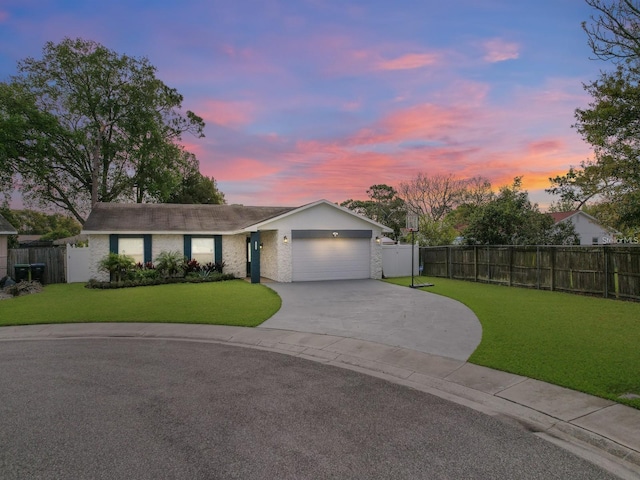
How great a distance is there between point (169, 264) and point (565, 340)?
17.4 m

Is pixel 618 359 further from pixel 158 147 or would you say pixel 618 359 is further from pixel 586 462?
pixel 158 147

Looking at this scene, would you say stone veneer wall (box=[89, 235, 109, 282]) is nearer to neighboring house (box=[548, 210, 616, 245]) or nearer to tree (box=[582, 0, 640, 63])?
tree (box=[582, 0, 640, 63])

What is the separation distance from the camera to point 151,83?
31938 mm

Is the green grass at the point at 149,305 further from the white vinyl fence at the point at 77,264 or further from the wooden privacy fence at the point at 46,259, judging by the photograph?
the wooden privacy fence at the point at 46,259

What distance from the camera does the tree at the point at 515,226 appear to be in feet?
63.6

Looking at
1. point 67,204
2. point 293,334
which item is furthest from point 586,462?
point 67,204

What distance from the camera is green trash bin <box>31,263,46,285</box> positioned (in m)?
19.2

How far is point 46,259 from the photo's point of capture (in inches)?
795

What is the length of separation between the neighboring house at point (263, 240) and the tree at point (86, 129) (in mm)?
10326

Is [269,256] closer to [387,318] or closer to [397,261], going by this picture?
[397,261]

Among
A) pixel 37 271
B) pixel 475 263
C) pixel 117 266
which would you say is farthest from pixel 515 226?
pixel 37 271

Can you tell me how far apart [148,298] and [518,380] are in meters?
12.7

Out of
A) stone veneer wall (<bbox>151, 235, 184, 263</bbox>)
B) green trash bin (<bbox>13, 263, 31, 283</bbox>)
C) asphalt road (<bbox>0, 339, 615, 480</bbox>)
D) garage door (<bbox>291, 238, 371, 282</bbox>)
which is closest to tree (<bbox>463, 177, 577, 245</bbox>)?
garage door (<bbox>291, 238, 371, 282</bbox>)

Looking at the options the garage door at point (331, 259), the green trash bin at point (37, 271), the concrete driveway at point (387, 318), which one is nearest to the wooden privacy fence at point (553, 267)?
the garage door at point (331, 259)
